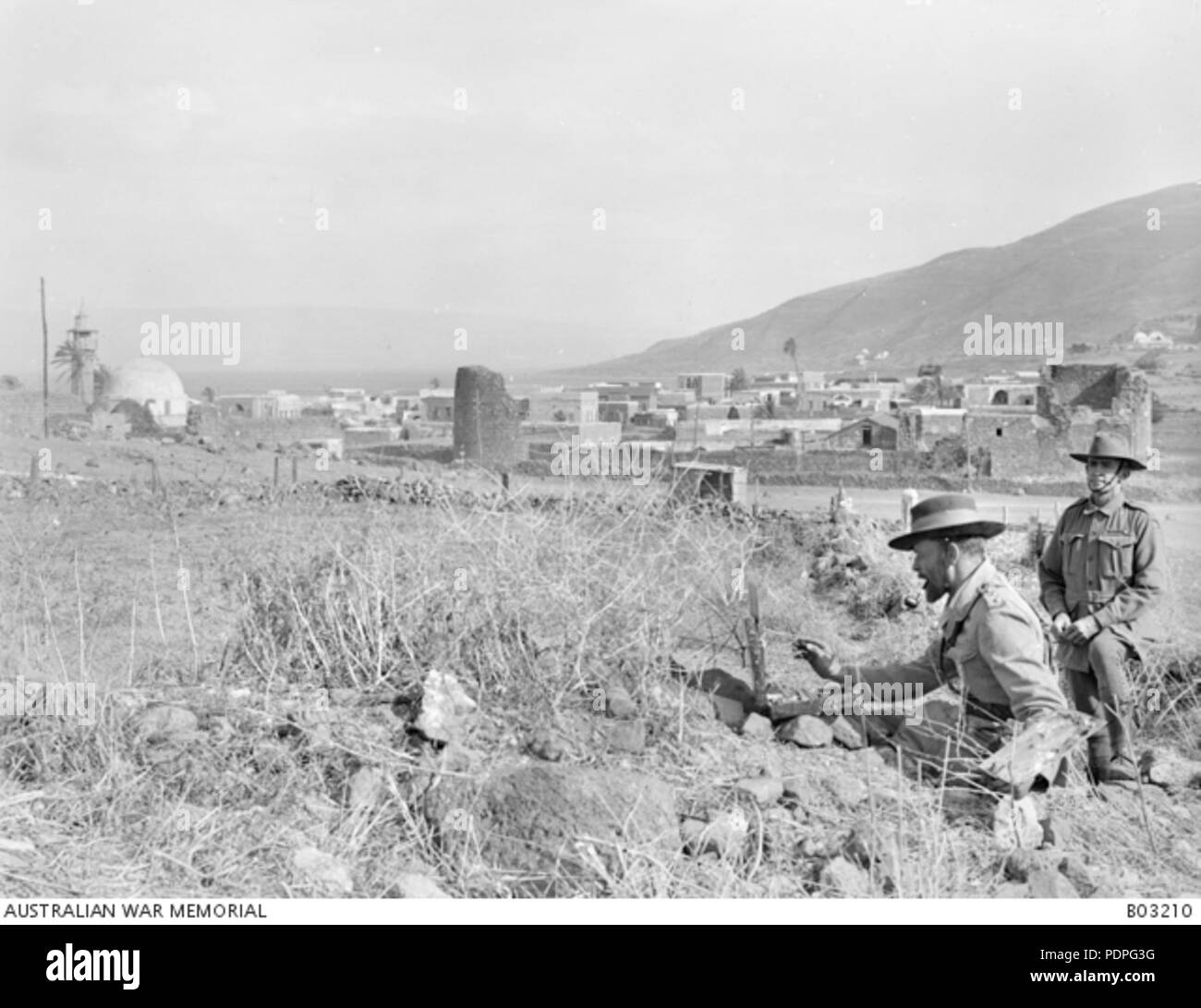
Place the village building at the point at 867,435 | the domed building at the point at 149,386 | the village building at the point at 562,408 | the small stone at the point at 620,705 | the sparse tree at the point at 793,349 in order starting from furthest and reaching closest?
the sparse tree at the point at 793,349 < the domed building at the point at 149,386 < the village building at the point at 562,408 < the village building at the point at 867,435 < the small stone at the point at 620,705

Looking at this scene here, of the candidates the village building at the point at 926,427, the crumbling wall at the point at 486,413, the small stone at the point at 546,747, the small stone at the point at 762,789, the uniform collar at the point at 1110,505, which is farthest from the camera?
the village building at the point at 926,427

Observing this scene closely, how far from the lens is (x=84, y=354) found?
47594 mm

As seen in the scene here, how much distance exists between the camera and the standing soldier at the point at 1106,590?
17.0 ft

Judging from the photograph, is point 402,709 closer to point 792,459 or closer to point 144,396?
point 792,459

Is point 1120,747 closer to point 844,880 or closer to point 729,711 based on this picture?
point 729,711

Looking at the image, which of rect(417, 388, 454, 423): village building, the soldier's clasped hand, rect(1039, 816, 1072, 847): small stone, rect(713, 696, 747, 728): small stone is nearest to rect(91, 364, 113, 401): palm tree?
rect(417, 388, 454, 423): village building

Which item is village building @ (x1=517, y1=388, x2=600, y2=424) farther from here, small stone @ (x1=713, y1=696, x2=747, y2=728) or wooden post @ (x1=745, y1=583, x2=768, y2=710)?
small stone @ (x1=713, y1=696, x2=747, y2=728)

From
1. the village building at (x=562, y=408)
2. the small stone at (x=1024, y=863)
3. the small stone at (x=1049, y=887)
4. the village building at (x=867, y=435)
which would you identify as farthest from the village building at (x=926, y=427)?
the small stone at (x=1049, y=887)

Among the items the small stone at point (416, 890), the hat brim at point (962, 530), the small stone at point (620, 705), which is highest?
the hat brim at point (962, 530)

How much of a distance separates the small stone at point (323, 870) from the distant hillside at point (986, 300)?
72151 millimetres

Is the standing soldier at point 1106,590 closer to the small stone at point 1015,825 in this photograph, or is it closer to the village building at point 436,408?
the small stone at point 1015,825

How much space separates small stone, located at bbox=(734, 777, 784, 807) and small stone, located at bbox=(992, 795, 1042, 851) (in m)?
0.70

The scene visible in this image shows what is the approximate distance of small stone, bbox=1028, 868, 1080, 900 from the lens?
379 centimetres

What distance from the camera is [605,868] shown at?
393 centimetres
